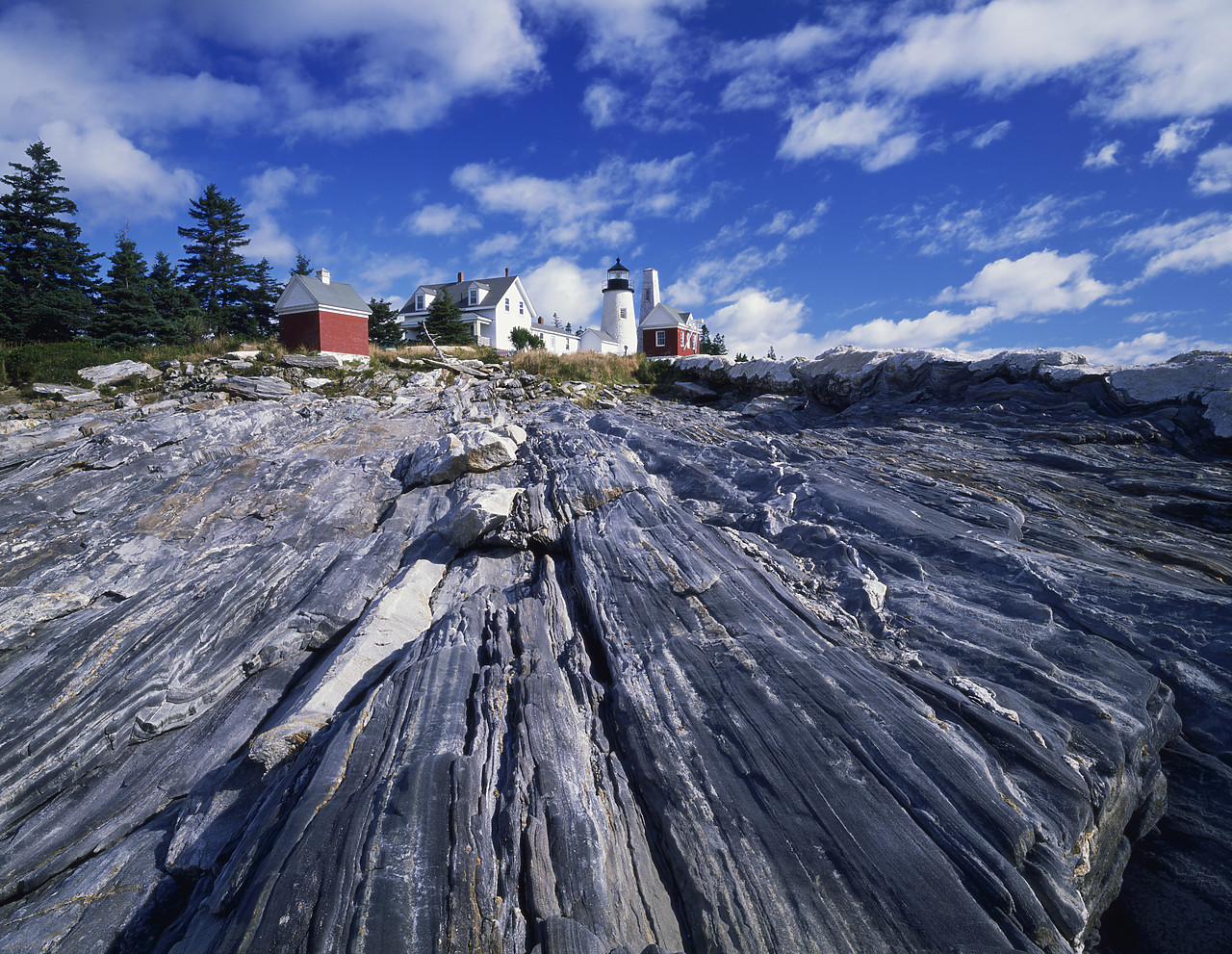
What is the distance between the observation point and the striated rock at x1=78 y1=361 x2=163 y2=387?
2459cm

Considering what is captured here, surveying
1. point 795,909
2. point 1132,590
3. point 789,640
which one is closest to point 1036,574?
point 1132,590

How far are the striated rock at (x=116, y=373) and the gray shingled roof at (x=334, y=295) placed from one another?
29.0 feet

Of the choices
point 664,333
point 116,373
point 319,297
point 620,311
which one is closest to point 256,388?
point 116,373

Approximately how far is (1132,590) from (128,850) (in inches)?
435

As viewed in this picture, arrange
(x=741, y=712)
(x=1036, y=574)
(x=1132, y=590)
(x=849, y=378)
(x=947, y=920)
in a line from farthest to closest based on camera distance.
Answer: (x=849, y=378) → (x=1036, y=574) → (x=1132, y=590) → (x=741, y=712) → (x=947, y=920)

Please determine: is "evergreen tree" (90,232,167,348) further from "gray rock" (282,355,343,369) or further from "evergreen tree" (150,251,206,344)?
"gray rock" (282,355,343,369)

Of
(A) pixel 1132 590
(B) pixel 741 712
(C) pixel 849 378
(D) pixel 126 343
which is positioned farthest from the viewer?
(D) pixel 126 343

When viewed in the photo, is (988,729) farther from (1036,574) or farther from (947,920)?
(1036,574)

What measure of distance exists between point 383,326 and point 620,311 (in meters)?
22.7

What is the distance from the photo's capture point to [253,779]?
5441mm

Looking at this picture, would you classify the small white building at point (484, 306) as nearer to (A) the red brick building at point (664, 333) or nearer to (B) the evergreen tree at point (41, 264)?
(A) the red brick building at point (664, 333)

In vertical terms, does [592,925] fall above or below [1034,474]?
below

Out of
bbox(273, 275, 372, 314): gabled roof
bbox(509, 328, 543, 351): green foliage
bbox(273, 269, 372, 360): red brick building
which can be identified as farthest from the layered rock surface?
bbox(509, 328, 543, 351): green foliage

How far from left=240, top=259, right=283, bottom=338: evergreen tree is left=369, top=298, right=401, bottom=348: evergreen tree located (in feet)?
23.6
